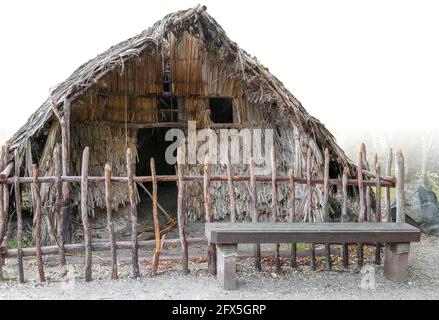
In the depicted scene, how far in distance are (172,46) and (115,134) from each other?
1861mm

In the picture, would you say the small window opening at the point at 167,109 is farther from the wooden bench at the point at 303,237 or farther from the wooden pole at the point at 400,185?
the wooden pole at the point at 400,185

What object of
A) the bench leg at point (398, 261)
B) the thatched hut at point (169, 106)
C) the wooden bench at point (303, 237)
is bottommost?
the bench leg at point (398, 261)

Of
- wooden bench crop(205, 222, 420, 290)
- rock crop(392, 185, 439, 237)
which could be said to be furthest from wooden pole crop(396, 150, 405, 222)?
rock crop(392, 185, 439, 237)

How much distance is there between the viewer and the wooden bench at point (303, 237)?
4.77 meters

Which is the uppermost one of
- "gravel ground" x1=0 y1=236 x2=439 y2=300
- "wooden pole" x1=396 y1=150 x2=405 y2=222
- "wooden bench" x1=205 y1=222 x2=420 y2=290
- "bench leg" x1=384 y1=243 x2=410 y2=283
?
"wooden pole" x1=396 y1=150 x2=405 y2=222

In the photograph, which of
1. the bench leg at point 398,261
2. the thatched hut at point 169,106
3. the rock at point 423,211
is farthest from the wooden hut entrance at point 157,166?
the bench leg at point 398,261

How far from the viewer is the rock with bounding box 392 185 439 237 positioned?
25.9 feet

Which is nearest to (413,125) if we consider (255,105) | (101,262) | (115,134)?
(255,105)

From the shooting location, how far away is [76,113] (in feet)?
22.6

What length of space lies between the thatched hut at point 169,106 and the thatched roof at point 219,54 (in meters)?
0.02

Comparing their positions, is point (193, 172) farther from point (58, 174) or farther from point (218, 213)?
point (58, 174)

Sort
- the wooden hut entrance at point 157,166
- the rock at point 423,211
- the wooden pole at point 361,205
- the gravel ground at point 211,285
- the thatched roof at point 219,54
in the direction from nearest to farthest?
the gravel ground at point 211,285, the wooden pole at point 361,205, the thatched roof at point 219,54, the rock at point 423,211, the wooden hut entrance at point 157,166

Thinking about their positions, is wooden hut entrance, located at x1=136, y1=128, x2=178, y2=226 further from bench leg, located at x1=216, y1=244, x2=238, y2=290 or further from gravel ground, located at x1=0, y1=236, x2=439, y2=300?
bench leg, located at x1=216, y1=244, x2=238, y2=290

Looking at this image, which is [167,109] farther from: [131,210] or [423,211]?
[423,211]
